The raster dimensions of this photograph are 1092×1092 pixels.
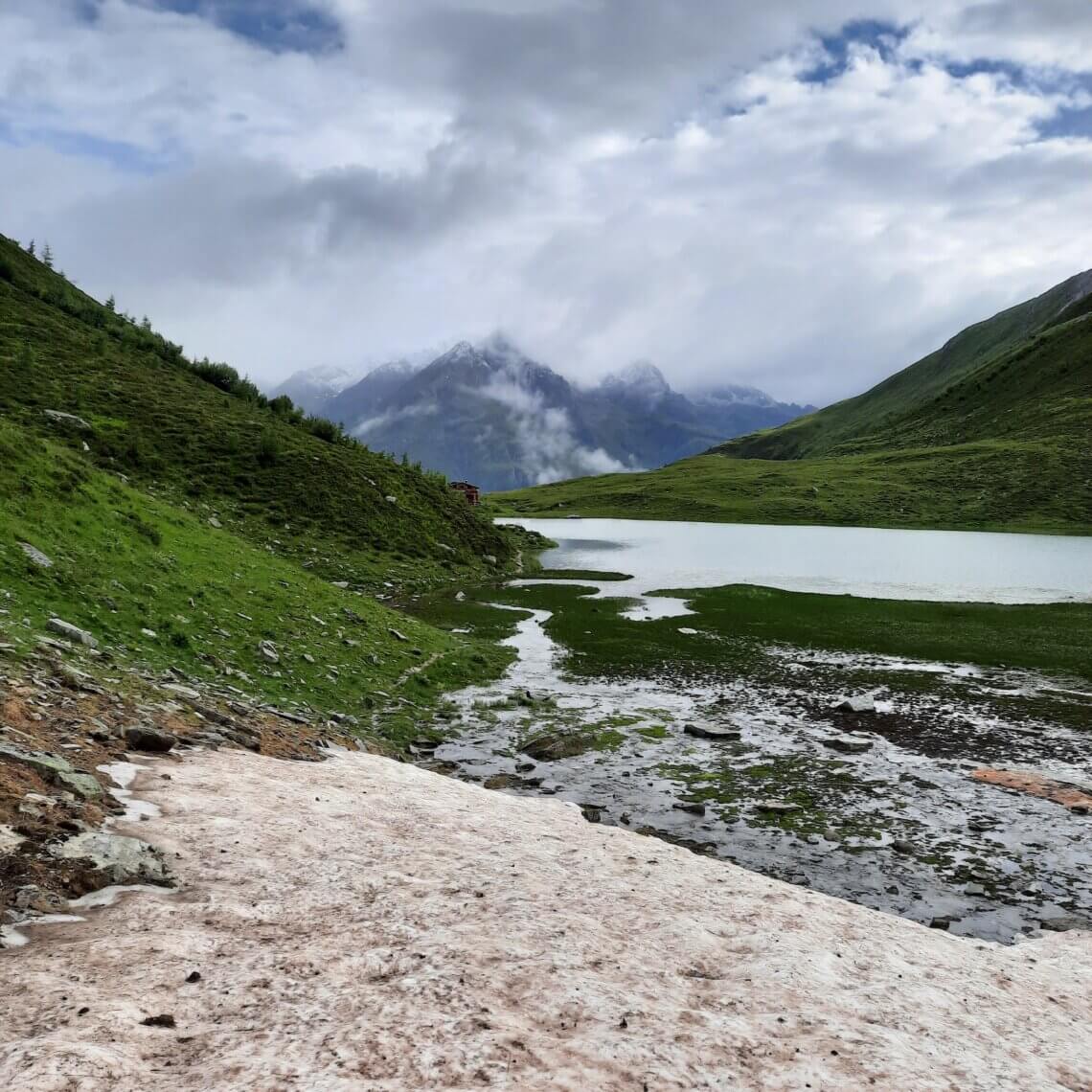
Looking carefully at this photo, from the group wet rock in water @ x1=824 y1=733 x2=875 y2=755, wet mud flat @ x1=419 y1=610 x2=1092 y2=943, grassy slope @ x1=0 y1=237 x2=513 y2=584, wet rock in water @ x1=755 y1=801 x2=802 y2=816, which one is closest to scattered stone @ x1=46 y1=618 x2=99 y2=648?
wet mud flat @ x1=419 y1=610 x2=1092 y2=943

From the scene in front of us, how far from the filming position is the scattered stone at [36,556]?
22109 mm

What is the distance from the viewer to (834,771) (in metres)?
20.4

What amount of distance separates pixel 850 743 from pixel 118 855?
19888mm

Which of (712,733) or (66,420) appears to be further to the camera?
(66,420)

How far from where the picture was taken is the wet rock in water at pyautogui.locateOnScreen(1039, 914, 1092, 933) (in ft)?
41.1

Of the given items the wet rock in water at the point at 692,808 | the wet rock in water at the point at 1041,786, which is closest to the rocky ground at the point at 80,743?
the wet rock in water at the point at 692,808

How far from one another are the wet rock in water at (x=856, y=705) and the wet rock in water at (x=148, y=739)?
2158cm

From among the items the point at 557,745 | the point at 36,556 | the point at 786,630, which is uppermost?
the point at 36,556

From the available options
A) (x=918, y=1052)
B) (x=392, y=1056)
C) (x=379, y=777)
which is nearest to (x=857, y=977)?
(x=918, y=1052)

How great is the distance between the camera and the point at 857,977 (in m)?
9.13

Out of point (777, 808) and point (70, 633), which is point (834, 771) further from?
point (70, 633)

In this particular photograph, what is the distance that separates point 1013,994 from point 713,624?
117ft

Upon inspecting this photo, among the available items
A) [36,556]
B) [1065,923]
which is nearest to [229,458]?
[36,556]

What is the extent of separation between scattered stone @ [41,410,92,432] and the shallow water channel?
38.5 m
